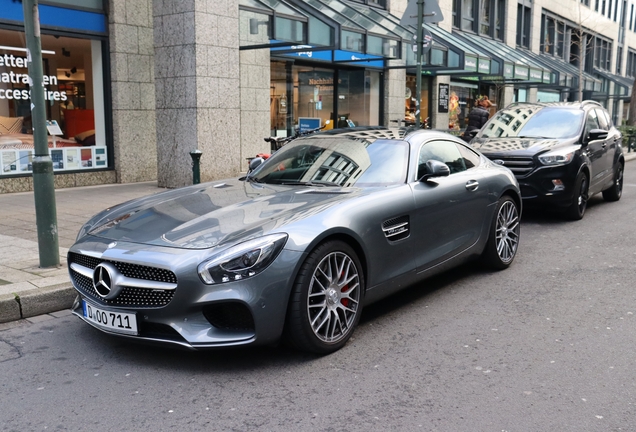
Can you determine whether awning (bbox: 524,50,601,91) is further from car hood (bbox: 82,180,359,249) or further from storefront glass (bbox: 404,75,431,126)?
car hood (bbox: 82,180,359,249)

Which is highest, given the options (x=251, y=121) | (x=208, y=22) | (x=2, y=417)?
(x=208, y=22)

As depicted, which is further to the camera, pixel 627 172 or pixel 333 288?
pixel 627 172

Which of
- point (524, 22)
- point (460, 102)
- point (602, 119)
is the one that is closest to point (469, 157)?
point (602, 119)

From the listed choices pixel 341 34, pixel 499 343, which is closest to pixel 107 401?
pixel 499 343

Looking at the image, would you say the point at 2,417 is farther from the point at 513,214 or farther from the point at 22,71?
the point at 22,71

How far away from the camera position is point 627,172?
1834cm

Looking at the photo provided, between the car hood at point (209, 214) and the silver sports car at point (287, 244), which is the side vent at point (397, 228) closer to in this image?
the silver sports car at point (287, 244)

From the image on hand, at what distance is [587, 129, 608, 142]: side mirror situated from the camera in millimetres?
10008

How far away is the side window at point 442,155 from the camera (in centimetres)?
572

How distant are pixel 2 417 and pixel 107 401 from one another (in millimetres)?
540

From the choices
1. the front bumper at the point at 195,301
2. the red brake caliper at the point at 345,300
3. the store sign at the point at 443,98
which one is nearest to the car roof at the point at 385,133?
the red brake caliper at the point at 345,300

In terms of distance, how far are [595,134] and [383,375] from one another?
24.4ft

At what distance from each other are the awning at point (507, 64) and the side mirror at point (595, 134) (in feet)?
40.0

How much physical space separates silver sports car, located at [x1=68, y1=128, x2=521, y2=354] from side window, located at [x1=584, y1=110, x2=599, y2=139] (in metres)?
5.20
